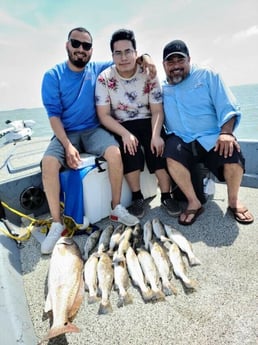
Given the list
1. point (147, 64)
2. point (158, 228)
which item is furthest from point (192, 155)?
point (147, 64)

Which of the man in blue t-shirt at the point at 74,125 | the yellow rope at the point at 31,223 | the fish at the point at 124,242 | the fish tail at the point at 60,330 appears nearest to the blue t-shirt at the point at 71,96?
the man in blue t-shirt at the point at 74,125

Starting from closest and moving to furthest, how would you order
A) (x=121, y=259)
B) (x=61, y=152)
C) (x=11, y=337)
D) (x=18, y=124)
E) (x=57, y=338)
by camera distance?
(x=11, y=337)
(x=57, y=338)
(x=121, y=259)
(x=61, y=152)
(x=18, y=124)

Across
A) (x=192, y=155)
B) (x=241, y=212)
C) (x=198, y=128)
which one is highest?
(x=198, y=128)

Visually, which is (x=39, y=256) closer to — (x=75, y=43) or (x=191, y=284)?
(x=191, y=284)

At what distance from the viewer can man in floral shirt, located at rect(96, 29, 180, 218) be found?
3057 millimetres

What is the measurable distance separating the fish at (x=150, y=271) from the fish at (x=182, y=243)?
0.92 ft

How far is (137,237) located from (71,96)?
5.35 ft

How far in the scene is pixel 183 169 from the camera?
9.73ft

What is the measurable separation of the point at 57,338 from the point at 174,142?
205 cm

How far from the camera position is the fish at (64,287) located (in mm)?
1662

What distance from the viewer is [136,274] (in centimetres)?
218

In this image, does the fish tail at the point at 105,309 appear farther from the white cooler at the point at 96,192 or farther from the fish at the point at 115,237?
the white cooler at the point at 96,192

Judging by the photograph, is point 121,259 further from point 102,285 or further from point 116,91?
point 116,91

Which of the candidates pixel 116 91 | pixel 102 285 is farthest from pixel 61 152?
pixel 102 285
